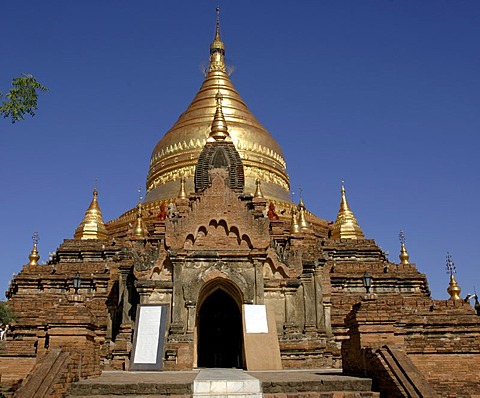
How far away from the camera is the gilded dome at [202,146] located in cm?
3909

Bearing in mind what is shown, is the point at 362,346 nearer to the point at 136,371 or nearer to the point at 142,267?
the point at 136,371

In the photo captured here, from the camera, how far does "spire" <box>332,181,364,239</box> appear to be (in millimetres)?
37447

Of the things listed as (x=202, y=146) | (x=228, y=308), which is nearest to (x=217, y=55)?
(x=202, y=146)

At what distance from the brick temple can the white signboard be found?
7cm

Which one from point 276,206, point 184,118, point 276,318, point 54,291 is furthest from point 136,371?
point 184,118

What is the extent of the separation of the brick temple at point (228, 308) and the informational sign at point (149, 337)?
4 centimetres

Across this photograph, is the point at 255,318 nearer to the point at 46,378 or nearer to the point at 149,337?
the point at 149,337

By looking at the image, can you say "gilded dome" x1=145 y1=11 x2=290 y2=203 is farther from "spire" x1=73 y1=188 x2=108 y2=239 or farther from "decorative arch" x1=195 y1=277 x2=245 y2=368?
"decorative arch" x1=195 y1=277 x2=245 y2=368

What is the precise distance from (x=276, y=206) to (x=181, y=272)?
18.0 metres

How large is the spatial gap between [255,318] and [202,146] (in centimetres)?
2293

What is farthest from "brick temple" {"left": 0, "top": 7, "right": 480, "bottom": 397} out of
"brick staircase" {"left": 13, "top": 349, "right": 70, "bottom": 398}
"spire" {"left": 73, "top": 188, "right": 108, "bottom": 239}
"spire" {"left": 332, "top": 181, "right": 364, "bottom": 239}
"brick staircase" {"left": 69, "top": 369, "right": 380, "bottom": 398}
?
"spire" {"left": 73, "top": 188, "right": 108, "bottom": 239}

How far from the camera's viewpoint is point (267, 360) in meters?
17.5

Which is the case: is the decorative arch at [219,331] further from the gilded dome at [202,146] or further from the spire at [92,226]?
the spire at [92,226]

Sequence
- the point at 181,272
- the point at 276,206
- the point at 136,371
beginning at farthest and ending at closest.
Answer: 1. the point at 276,206
2. the point at 181,272
3. the point at 136,371
